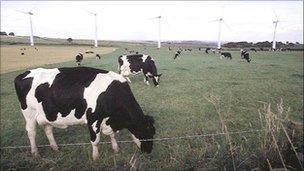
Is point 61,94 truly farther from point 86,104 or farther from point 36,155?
point 36,155

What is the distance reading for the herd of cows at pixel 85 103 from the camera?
250 inches

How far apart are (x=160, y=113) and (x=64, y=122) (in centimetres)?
461

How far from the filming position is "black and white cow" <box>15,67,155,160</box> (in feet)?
20.8

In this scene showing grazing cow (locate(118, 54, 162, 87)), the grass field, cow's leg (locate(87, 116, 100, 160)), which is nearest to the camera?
the grass field

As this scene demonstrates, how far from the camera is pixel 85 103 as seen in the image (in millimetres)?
6344

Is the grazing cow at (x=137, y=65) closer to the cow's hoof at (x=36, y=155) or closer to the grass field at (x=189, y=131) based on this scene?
the grass field at (x=189, y=131)

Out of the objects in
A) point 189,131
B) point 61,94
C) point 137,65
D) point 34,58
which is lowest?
point 34,58

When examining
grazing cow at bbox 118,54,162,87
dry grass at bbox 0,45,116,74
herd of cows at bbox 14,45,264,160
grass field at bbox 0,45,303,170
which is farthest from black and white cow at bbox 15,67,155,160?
dry grass at bbox 0,45,116,74

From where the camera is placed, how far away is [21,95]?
681 cm

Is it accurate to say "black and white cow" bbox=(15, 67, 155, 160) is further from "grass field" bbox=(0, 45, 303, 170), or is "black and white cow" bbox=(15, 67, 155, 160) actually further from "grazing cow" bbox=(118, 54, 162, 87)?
"grazing cow" bbox=(118, 54, 162, 87)

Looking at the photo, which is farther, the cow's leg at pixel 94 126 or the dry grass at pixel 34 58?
the dry grass at pixel 34 58

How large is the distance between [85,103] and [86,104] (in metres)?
0.04

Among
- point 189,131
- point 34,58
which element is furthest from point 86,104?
point 34,58

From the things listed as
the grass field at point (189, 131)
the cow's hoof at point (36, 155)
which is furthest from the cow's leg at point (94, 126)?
the cow's hoof at point (36, 155)
